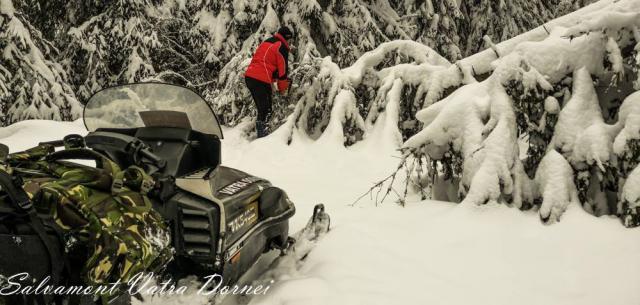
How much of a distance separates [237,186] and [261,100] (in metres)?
4.84

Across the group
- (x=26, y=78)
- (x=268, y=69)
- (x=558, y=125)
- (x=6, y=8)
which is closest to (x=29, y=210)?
(x=558, y=125)

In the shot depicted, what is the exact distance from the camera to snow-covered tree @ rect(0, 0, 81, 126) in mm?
9484

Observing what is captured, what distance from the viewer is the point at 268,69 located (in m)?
7.61

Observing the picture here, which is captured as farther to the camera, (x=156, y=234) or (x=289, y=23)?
(x=289, y=23)

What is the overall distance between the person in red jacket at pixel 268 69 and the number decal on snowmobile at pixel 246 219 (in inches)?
185

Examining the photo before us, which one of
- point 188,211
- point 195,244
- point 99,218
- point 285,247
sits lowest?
point 285,247

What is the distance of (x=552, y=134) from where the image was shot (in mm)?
3725

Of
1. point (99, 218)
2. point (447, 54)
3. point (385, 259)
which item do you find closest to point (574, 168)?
point (385, 259)

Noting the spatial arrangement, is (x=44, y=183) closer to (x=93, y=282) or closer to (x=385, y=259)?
(x=93, y=282)

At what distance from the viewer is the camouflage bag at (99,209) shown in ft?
5.90

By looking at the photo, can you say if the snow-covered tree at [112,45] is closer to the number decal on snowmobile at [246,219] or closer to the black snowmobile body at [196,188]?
the black snowmobile body at [196,188]

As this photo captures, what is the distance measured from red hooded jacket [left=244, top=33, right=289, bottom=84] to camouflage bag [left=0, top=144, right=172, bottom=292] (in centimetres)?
541

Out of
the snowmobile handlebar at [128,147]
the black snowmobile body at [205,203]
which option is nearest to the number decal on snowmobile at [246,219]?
the black snowmobile body at [205,203]

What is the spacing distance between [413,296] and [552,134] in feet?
6.03
